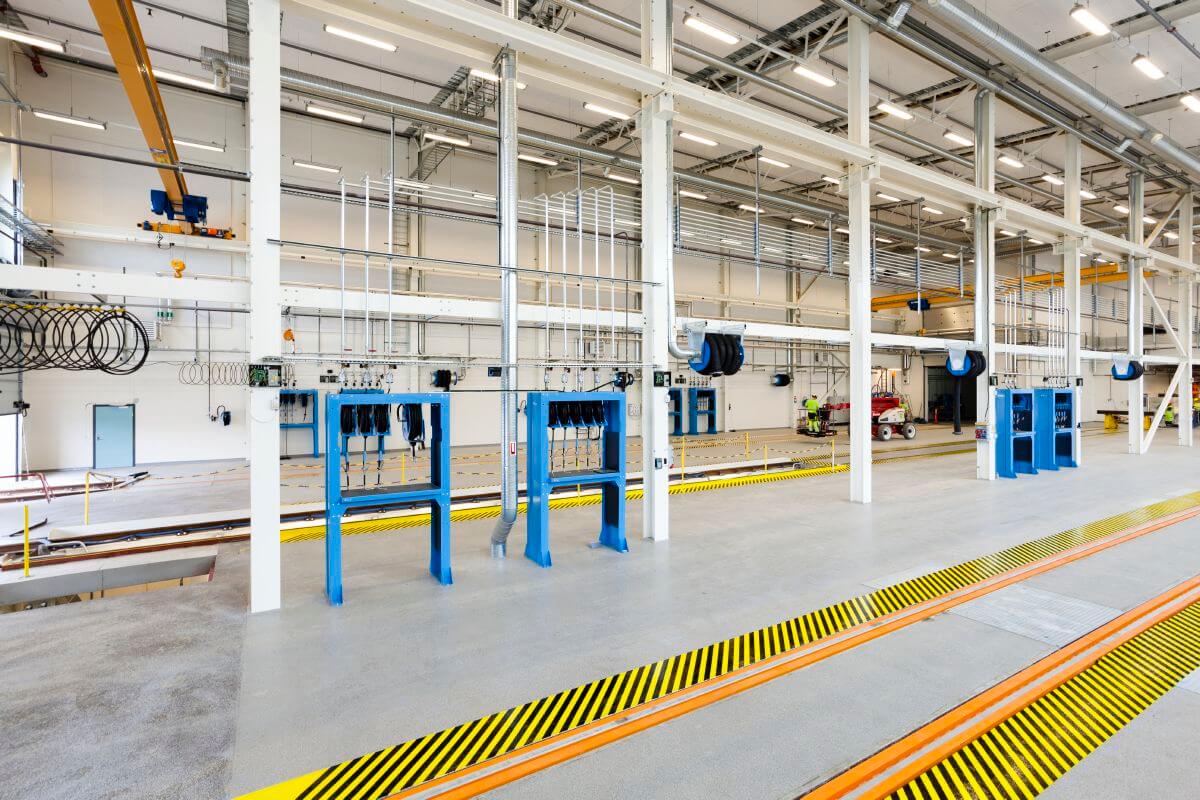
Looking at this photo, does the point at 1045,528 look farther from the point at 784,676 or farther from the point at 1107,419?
the point at 1107,419

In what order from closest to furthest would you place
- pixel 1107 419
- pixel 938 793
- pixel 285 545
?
pixel 938 793, pixel 285 545, pixel 1107 419

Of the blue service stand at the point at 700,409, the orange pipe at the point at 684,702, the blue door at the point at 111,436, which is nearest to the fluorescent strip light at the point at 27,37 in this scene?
the blue door at the point at 111,436

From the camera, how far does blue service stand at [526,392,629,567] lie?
6324mm

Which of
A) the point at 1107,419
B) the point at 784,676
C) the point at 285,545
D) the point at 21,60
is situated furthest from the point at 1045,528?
the point at 1107,419

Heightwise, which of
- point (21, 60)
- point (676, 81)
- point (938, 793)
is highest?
point (21, 60)

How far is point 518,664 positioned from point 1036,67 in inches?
526

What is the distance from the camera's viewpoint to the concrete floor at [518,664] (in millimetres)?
2896

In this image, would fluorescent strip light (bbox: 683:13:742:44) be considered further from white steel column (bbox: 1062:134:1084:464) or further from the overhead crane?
white steel column (bbox: 1062:134:1084:464)

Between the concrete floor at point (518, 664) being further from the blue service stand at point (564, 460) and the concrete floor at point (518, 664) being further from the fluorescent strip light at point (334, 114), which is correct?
the fluorescent strip light at point (334, 114)

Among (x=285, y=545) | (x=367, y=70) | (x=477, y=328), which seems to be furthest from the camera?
(x=477, y=328)

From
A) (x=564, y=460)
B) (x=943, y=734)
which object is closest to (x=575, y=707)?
(x=943, y=734)

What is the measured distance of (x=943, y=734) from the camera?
3.17 m

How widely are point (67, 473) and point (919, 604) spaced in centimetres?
1646

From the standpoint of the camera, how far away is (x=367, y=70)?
13039 mm
